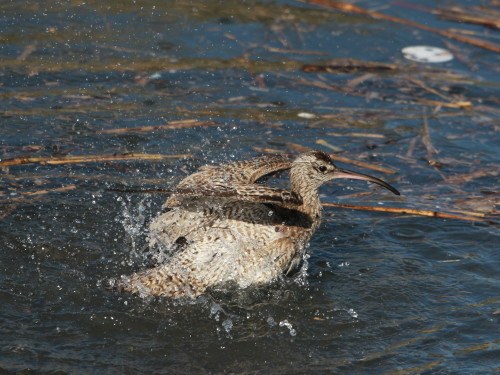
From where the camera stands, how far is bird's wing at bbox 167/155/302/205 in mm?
5500

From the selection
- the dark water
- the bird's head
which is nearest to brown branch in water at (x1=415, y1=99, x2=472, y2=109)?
the dark water

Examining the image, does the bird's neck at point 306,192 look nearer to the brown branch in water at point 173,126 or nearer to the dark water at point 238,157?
the dark water at point 238,157

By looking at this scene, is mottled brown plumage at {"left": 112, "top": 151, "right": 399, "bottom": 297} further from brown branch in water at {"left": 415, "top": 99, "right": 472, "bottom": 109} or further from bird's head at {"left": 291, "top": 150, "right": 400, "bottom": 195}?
brown branch in water at {"left": 415, "top": 99, "right": 472, "bottom": 109}

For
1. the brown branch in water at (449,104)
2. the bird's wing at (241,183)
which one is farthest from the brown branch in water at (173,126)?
the brown branch in water at (449,104)

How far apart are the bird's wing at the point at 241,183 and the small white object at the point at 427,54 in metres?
3.99

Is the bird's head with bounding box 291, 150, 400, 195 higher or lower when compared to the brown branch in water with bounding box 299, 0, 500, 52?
lower

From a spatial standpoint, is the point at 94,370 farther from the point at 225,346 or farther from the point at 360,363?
the point at 360,363

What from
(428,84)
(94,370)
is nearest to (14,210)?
(94,370)

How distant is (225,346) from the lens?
5.43m

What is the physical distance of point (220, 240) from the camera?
20.3ft

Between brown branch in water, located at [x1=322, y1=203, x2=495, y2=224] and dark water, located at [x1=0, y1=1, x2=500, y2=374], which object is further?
brown branch in water, located at [x1=322, y1=203, x2=495, y2=224]

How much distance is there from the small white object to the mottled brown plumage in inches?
174

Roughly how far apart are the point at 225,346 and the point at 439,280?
75.3 inches

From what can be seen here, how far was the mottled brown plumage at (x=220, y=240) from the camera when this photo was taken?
606cm
